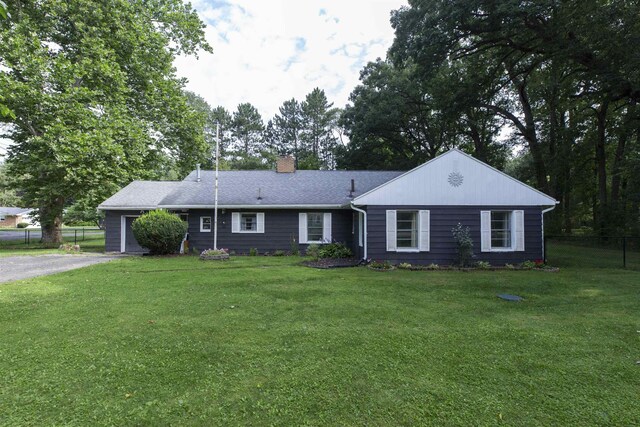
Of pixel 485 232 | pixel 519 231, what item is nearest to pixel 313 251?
pixel 485 232

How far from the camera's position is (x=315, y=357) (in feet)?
12.3

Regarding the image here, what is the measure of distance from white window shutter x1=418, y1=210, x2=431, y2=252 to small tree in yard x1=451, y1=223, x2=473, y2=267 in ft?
2.98

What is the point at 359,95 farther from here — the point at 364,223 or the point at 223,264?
the point at 223,264

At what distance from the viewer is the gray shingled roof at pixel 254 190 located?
14930 mm

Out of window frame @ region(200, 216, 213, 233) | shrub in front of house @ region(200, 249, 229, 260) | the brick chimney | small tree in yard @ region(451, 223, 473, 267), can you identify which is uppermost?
the brick chimney

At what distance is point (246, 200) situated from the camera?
590 inches

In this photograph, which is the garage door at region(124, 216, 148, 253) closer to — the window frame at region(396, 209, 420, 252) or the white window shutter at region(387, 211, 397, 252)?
the white window shutter at region(387, 211, 397, 252)

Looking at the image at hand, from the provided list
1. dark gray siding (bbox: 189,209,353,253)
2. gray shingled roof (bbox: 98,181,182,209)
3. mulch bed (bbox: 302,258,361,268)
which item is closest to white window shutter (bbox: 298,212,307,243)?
dark gray siding (bbox: 189,209,353,253)

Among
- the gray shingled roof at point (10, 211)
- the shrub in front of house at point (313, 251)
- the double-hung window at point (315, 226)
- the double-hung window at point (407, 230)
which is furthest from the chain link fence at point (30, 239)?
the gray shingled roof at point (10, 211)

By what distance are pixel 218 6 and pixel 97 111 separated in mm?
10262

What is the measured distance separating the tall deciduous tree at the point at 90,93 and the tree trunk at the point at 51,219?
0.17 feet

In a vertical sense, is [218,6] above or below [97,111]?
above

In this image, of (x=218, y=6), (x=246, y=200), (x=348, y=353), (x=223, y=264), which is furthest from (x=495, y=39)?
(x=348, y=353)

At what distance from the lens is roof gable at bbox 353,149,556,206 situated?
1128 centimetres
